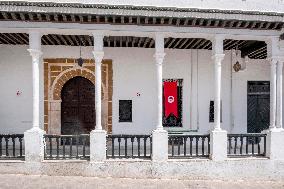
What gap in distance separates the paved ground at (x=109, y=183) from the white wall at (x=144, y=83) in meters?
2.75

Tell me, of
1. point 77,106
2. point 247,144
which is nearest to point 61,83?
point 77,106

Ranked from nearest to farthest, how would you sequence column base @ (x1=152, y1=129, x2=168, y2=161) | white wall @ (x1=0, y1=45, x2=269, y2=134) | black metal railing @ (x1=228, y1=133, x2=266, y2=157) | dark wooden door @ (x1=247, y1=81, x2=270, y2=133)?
1. column base @ (x1=152, y1=129, x2=168, y2=161)
2. black metal railing @ (x1=228, y1=133, x2=266, y2=157)
3. white wall @ (x1=0, y1=45, x2=269, y2=134)
4. dark wooden door @ (x1=247, y1=81, x2=270, y2=133)

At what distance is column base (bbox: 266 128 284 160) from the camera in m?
7.55

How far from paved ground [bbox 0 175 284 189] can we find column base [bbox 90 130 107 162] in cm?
54

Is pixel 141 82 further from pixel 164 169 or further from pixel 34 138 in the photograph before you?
pixel 34 138

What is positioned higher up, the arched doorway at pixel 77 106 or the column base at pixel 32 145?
the arched doorway at pixel 77 106

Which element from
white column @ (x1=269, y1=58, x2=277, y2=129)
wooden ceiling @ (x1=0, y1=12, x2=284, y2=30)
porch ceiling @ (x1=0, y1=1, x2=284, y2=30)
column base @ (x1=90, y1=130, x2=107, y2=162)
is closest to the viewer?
porch ceiling @ (x1=0, y1=1, x2=284, y2=30)

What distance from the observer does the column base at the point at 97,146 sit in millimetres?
7070

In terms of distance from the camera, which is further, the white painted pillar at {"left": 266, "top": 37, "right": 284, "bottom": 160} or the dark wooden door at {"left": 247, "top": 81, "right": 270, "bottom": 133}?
the dark wooden door at {"left": 247, "top": 81, "right": 270, "bottom": 133}

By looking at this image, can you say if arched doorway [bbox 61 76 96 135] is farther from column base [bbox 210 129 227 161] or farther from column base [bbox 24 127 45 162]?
column base [bbox 210 129 227 161]

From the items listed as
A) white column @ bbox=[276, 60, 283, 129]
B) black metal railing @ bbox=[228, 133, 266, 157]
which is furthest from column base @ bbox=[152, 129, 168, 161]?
white column @ bbox=[276, 60, 283, 129]

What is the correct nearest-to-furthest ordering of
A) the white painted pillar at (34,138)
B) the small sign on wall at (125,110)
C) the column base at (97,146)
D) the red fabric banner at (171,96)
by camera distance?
the white painted pillar at (34,138) < the column base at (97,146) < the red fabric banner at (171,96) < the small sign on wall at (125,110)

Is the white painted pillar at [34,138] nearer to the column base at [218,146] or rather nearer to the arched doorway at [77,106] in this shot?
the arched doorway at [77,106]

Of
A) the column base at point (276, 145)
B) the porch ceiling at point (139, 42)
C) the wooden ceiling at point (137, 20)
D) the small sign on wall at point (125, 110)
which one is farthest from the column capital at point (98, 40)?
the column base at point (276, 145)
